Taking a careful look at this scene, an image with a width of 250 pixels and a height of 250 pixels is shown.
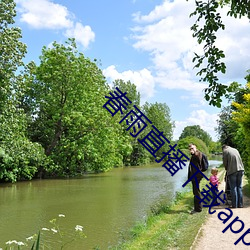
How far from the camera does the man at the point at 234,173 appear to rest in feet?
33.0

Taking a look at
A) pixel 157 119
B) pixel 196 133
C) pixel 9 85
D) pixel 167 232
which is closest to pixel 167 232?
pixel 167 232

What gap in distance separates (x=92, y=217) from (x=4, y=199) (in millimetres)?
6695

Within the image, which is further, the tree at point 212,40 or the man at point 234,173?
the man at point 234,173

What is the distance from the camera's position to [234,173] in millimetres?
10062

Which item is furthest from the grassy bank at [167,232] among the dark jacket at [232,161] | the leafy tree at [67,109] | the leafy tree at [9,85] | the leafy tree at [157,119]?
the leafy tree at [157,119]

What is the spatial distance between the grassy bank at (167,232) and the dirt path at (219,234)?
0.15 metres

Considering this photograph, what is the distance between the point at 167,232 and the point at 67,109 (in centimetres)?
2109

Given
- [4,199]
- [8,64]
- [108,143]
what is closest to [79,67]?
[108,143]

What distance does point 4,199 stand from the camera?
16531 millimetres

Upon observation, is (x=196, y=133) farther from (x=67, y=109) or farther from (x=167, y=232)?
(x=167, y=232)

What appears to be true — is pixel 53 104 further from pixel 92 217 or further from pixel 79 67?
pixel 92 217

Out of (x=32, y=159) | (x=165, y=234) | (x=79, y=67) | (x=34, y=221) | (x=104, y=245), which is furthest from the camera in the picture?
(x=79, y=67)

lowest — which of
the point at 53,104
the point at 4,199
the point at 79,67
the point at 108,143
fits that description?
the point at 4,199

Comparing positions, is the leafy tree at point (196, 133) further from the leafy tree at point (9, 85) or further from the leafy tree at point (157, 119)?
the leafy tree at point (9, 85)
